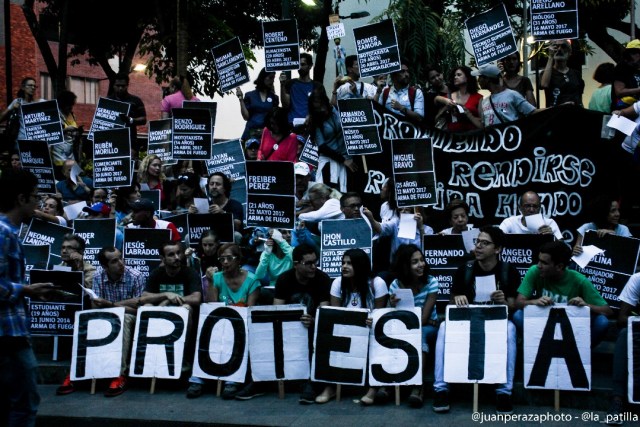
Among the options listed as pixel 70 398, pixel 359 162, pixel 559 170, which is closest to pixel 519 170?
pixel 559 170

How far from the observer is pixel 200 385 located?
384 inches

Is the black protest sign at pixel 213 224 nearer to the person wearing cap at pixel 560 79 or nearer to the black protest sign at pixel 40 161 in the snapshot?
the black protest sign at pixel 40 161

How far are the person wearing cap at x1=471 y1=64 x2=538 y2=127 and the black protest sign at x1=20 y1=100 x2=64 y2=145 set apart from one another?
19.5 feet

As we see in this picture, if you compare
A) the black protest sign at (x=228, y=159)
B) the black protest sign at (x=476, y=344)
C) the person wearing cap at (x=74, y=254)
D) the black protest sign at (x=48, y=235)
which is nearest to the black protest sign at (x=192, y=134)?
the black protest sign at (x=228, y=159)

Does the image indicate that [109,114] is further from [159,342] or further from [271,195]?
[159,342]

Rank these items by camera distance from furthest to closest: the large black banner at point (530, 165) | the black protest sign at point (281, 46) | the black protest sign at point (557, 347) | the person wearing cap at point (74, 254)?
the black protest sign at point (281, 46), the large black banner at point (530, 165), the person wearing cap at point (74, 254), the black protest sign at point (557, 347)

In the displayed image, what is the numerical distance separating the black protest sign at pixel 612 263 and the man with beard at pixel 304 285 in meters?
2.58

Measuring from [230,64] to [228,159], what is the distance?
65.4 inches

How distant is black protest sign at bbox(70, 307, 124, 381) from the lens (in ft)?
32.8

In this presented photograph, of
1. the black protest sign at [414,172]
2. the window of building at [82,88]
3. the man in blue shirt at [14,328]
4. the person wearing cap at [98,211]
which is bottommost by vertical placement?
the man in blue shirt at [14,328]

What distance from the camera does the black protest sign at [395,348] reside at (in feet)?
29.8

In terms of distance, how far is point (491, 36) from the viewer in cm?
1223

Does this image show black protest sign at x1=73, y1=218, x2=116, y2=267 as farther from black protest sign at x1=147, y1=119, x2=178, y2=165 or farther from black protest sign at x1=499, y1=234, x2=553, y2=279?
black protest sign at x1=499, y1=234, x2=553, y2=279

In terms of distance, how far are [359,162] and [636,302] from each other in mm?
4638
